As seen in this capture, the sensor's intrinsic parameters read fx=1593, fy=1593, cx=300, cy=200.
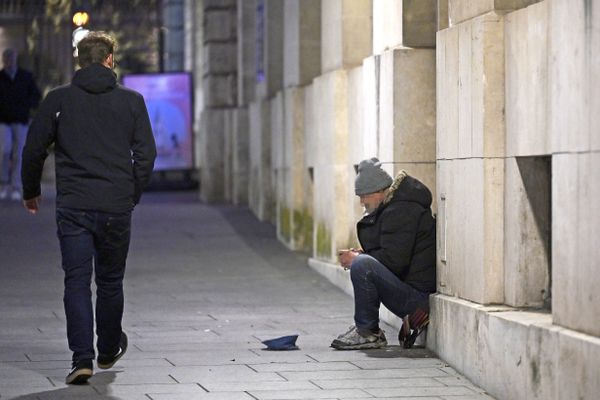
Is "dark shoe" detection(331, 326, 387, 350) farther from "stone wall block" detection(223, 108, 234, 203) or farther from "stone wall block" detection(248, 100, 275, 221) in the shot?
"stone wall block" detection(223, 108, 234, 203)

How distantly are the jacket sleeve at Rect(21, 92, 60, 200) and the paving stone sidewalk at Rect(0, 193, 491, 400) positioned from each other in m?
1.06

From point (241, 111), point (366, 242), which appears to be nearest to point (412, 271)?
point (366, 242)

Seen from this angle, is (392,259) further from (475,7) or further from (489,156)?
(475,7)

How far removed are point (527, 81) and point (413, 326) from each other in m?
2.03

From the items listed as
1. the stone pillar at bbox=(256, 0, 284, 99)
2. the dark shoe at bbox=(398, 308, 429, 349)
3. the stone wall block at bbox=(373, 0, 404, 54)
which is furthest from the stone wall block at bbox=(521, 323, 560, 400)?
the stone pillar at bbox=(256, 0, 284, 99)

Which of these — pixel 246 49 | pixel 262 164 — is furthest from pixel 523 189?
pixel 246 49

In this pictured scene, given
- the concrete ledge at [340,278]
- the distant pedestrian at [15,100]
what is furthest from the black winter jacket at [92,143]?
the distant pedestrian at [15,100]

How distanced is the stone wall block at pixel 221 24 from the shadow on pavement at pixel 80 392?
52.2ft

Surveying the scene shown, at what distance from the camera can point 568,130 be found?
22.6ft

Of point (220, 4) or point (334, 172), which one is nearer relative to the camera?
point (334, 172)

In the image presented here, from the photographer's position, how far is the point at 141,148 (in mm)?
8117

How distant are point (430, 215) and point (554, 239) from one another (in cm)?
232

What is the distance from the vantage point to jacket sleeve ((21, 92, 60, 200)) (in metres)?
7.95

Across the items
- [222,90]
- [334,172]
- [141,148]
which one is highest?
[222,90]
